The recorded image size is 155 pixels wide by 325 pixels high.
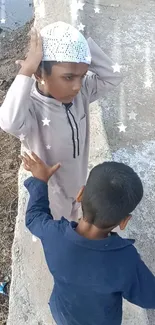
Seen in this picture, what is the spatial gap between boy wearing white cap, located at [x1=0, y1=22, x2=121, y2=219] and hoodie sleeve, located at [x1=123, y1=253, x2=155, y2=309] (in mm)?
723

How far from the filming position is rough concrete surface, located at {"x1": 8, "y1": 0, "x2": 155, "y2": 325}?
2.58m

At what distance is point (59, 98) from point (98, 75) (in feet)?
0.96

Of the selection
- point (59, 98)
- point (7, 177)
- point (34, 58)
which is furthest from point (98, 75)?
point (7, 177)

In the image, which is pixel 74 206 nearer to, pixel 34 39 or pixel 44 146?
pixel 44 146

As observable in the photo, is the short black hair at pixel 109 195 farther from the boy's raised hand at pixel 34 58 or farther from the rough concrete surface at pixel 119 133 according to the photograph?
the rough concrete surface at pixel 119 133

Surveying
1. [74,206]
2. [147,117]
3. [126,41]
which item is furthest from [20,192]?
[126,41]

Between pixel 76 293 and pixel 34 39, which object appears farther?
pixel 34 39

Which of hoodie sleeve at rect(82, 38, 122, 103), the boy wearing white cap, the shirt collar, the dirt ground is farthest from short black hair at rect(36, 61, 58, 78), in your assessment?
the dirt ground

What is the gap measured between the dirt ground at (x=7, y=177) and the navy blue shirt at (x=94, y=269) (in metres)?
1.18

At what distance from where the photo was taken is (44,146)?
2.25m

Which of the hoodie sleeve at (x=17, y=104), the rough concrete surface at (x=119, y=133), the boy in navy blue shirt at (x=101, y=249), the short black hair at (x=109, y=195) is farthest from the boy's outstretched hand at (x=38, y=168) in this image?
the rough concrete surface at (x=119, y=133)

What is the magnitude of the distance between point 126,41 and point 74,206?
221 cm

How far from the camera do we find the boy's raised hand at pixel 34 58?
197 cm

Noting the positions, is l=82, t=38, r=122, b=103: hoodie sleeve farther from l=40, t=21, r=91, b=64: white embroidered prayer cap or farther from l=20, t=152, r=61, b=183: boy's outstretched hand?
l=20, t=152, r=61, b=183: boy's outstretched hand
